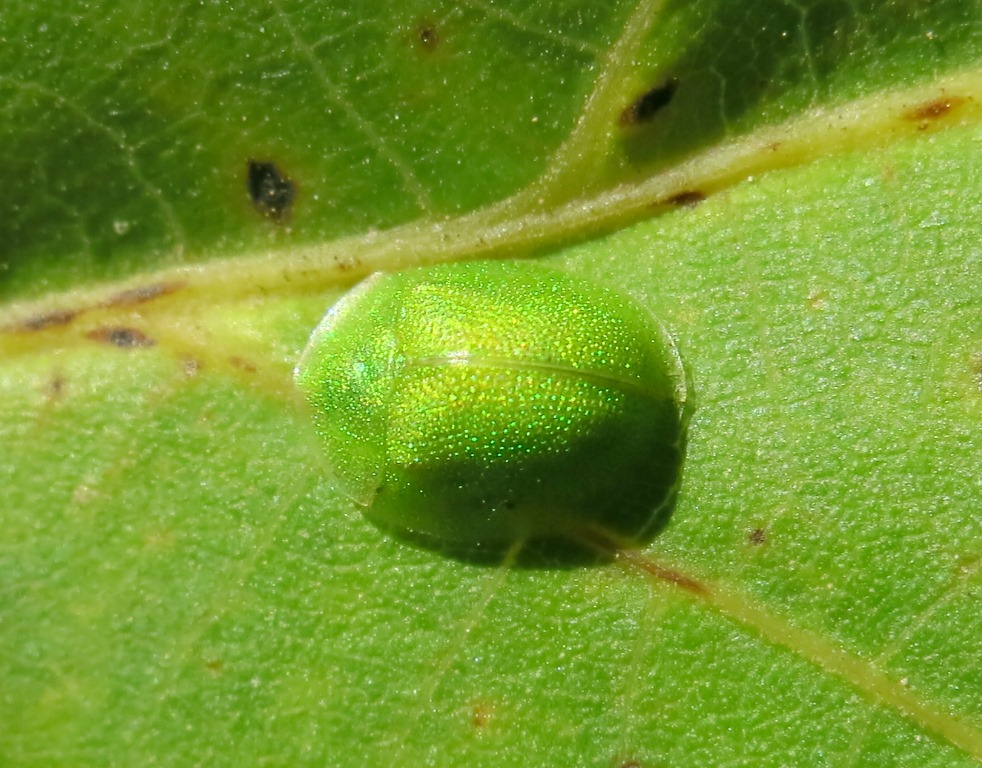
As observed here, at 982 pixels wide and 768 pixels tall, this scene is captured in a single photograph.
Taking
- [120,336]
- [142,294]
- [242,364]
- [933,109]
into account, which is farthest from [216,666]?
[933,109]

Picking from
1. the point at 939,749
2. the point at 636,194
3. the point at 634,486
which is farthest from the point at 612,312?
the point at 939,749

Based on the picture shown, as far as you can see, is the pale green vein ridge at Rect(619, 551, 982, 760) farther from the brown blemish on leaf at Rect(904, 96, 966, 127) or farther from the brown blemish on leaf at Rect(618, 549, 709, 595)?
the brown blemish on leaf at Rect(904, 96, 966, 127)

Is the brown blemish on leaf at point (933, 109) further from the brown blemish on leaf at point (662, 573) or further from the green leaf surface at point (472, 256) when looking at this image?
the brown blemish on leaf at point (662, 573)

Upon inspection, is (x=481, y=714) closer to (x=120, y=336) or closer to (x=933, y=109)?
(x=120, y=336)

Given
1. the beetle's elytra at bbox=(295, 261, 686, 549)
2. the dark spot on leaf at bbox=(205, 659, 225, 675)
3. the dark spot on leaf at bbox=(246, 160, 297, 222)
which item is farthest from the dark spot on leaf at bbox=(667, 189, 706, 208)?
the dark spot on leaf at bbox=(205, 659, 225, 675)

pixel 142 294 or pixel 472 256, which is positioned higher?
pixel 142 294

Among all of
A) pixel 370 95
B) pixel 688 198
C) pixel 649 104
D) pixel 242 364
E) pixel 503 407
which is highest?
pixel 370 95

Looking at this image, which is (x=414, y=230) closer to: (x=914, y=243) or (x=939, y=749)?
(x=914, y=243)

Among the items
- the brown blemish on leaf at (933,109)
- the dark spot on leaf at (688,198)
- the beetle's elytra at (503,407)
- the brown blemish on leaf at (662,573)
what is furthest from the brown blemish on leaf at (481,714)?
the brown blemish on leaf at (933,109)

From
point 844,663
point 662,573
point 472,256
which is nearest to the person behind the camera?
point 844,663
